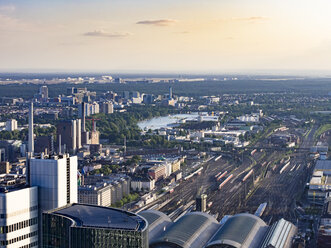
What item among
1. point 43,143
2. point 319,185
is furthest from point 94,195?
point 43,143

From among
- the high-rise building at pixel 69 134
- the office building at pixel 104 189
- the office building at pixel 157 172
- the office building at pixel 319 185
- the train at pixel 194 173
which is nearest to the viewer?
the office building at pixel 104 189

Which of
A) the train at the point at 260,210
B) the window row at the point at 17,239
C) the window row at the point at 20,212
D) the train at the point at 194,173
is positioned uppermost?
the window row at the point at 20,212

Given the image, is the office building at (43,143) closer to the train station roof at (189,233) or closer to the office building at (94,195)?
the office building at (94,195)

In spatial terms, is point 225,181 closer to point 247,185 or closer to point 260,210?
point 247,185

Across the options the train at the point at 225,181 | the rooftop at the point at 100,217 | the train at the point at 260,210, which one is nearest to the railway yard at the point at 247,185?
the train at the point at 225,181

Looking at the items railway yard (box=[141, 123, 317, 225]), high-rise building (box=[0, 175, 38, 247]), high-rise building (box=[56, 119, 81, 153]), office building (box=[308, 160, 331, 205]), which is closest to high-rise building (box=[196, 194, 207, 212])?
railway yard (box=[141, 123, 317, 225])

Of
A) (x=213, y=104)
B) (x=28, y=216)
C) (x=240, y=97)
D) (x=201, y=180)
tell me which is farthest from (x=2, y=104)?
(x=28, y=216)

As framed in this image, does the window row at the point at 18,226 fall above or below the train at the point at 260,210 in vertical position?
above

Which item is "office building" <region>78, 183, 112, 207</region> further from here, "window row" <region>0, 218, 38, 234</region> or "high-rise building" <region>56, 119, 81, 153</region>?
"high-rise building" <region>56, 119, 81, 153</region>
